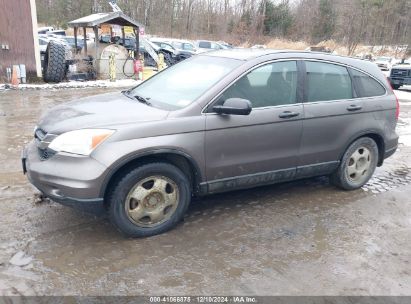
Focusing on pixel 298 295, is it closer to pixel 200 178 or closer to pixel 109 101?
pixel 200 178

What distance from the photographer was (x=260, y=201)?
4586mm

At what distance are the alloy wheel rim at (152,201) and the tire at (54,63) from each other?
1245cm

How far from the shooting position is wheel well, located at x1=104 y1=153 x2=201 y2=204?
3414mm

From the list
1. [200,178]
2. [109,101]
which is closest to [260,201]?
[200,178]

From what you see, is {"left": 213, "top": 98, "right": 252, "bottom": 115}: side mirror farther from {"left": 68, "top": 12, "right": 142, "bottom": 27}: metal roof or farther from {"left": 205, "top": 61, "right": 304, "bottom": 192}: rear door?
{"left": 68, "top": 12, "right": 142, "bottom": 27}: metal roof

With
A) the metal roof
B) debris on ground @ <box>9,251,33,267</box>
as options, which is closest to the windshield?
debris on ground @ <box>9,251,33,267</box>

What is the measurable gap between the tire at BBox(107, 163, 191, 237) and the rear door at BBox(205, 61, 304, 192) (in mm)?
357

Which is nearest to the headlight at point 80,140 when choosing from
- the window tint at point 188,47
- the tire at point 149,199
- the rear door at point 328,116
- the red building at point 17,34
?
the tire at point 149,199

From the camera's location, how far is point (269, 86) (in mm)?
4164

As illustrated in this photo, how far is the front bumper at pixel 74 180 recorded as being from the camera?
10.6ft

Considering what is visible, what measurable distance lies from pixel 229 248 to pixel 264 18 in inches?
2011

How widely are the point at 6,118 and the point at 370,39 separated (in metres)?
47.3

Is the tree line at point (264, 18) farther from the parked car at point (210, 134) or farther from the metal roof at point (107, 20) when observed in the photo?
the parked car at point (210, 134)

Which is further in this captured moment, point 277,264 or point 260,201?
point 260,201
